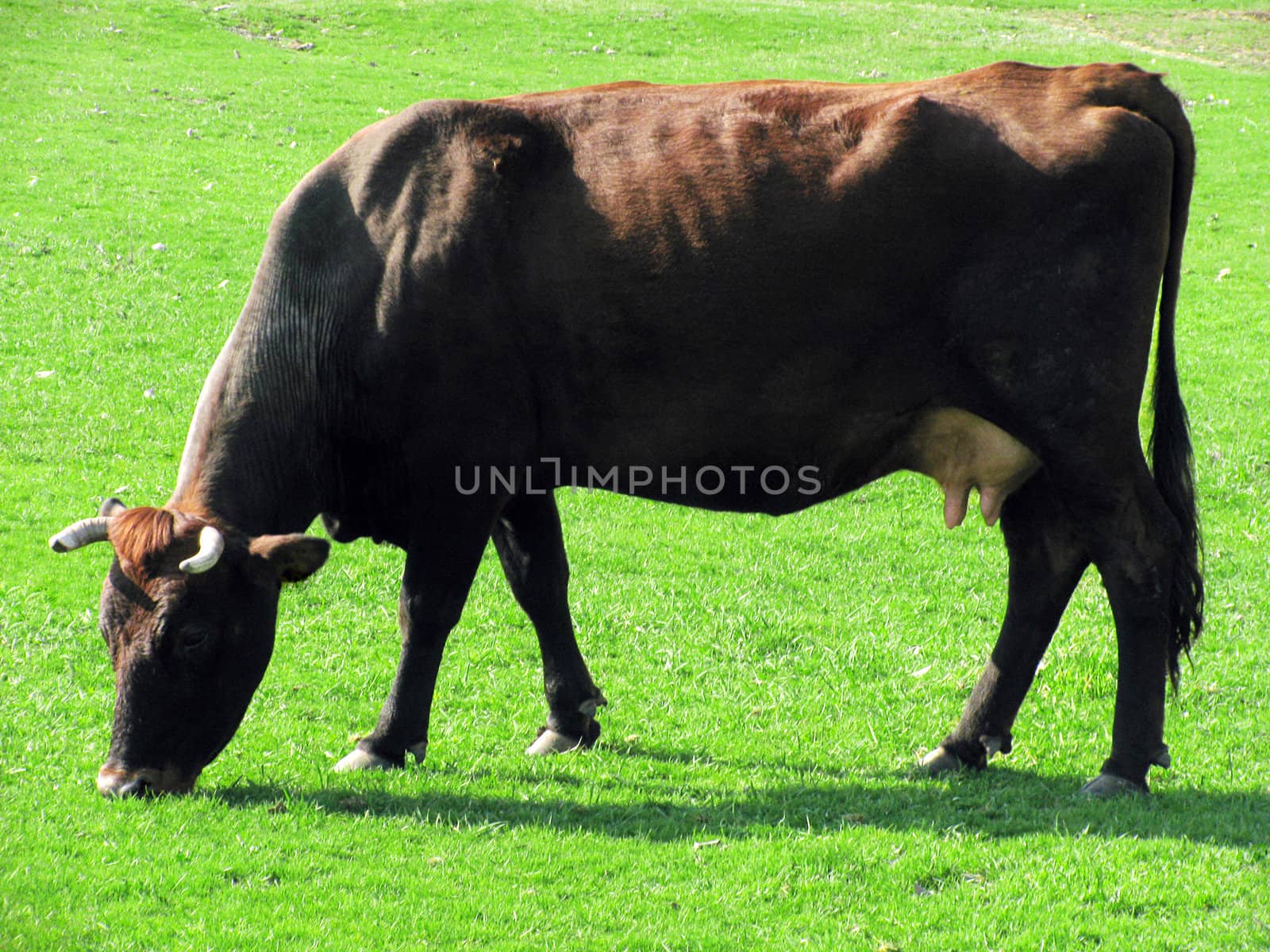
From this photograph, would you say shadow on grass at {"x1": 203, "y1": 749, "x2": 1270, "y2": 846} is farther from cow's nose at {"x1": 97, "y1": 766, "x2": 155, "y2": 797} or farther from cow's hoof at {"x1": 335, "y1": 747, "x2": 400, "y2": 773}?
cow's nose at {"x1": 97, "y1": 766, "x2": 155, "y2": 797}

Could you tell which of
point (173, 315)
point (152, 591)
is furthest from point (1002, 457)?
point (173, 315)

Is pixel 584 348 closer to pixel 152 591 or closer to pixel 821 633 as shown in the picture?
pixel 152 591

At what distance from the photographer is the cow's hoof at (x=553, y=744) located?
6.94 meters

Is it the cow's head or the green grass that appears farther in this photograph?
the cow's head

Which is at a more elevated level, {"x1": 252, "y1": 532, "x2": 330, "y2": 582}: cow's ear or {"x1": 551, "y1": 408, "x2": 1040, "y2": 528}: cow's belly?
{"x1": 551, "y1": 408, "x2": 1040, "y2": 528}: cow's belly

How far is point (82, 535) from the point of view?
5.86 m

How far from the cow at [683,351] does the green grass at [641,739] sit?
1.55ft

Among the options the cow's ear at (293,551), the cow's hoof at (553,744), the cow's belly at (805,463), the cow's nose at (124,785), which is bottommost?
the cow's hoof at (553,744)

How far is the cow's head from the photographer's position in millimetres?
5844

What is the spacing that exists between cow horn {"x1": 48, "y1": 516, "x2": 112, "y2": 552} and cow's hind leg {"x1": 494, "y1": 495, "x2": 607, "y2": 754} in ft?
5.95

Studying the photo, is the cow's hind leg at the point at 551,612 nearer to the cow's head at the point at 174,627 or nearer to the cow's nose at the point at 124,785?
the cow's head at the point at 174,627

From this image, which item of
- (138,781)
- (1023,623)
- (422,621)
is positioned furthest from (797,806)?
(138,781)

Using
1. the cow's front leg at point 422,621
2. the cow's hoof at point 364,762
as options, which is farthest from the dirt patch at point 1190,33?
the cow's hoof at point 364,762

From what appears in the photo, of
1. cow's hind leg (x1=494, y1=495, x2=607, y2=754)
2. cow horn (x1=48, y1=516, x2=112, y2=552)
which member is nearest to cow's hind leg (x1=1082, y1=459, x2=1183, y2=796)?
cow's hind leg (x1=494, y1=495, x2=607, y2=754)
